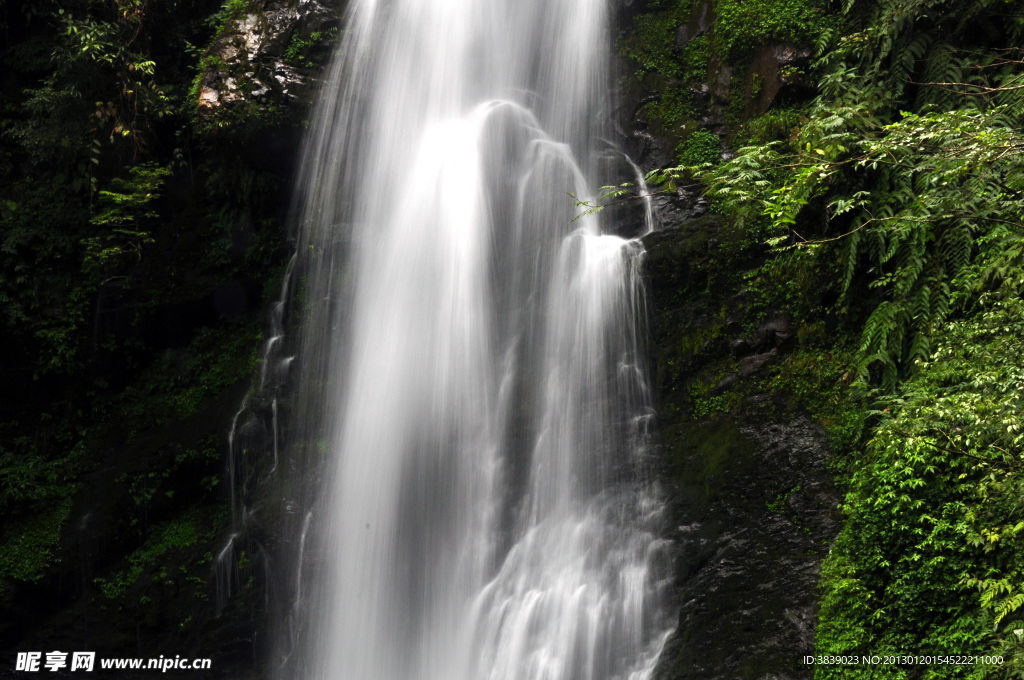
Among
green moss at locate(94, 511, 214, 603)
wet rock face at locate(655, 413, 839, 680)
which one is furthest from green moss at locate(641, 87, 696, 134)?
green moss at locate(94, 511, 214, 603)

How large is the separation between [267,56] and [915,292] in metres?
10.0

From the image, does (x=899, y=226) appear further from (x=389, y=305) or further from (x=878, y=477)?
(x=389, y=305)

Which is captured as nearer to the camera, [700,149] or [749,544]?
[749,544]

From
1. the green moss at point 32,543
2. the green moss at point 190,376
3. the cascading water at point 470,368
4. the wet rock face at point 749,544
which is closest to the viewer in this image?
the wet rock face at point 749,544

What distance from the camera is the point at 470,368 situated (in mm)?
8906

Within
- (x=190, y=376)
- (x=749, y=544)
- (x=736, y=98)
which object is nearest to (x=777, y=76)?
(x=736, y=98)

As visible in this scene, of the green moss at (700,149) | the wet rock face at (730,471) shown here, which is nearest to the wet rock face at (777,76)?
the green moss at (700,149)

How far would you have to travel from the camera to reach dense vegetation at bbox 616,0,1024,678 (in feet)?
16.1

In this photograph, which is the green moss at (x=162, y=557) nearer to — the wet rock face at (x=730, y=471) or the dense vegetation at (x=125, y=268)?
the dense vegetation at (x=125, y=268)

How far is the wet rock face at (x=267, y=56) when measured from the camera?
10867mm

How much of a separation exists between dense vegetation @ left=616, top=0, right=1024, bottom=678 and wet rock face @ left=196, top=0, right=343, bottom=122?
23.6 ft

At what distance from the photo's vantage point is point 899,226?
6324mm

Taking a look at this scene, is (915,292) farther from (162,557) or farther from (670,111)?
(162,557)

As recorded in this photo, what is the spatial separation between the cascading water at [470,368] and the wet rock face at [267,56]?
1.61 ft
